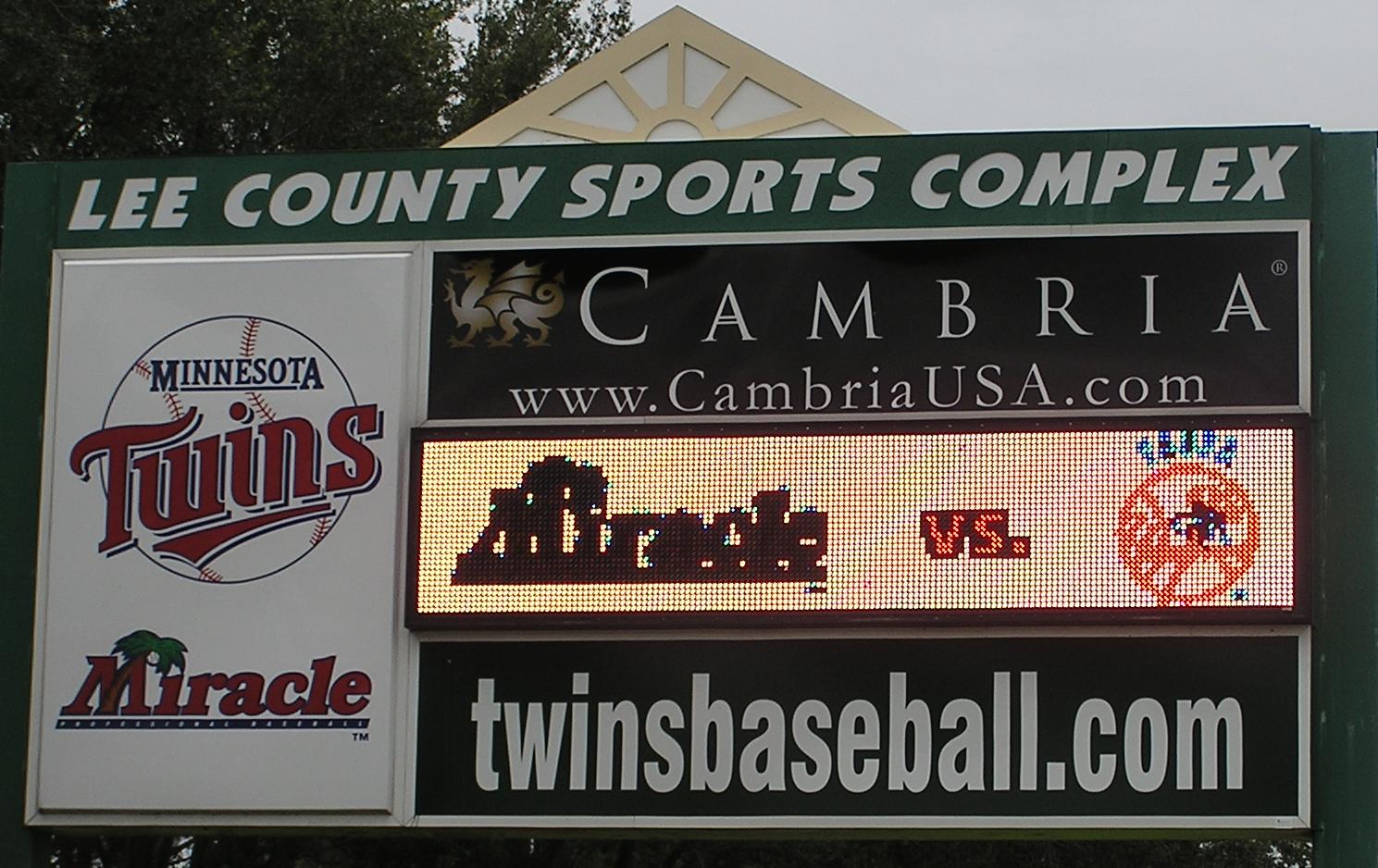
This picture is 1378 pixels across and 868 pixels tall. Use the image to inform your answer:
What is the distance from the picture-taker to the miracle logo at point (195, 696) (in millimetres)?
8023

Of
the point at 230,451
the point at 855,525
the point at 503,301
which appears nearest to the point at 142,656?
the point at 230,451

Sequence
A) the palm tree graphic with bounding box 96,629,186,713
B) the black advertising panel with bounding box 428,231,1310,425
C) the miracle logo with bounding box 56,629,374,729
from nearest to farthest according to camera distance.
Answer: the black advertising panel with bounding box 428,231,1310,425, the miracle logo with bounding box 56,629,374,729, the palm tree graphic with bounding box 96,629,186,713

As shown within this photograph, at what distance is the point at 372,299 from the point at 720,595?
172cm

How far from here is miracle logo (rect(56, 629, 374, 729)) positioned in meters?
8.02

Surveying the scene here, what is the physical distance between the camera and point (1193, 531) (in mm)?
7566

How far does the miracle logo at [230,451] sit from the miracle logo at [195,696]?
34 centimetres

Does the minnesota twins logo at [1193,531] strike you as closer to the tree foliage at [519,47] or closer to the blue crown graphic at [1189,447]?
the blue crown graphic at [1189,447]

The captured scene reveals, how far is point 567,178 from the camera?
329 inches

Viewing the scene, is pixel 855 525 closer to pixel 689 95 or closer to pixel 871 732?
pixel 871 732

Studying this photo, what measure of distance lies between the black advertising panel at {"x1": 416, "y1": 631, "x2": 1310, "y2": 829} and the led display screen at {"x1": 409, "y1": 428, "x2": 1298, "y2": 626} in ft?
0.54

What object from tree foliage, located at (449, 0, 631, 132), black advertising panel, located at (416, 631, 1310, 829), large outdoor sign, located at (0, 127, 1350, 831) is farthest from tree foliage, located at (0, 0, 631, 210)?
black advertising panel, located at (416, 631, 1310, 829)

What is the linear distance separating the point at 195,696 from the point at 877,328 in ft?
8.98

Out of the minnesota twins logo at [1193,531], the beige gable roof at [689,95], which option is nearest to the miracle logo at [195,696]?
the beige gable roof at [689,95]

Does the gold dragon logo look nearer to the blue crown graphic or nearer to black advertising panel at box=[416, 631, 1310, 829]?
black advertising panel at box=[416, 631, 1310, 829]
